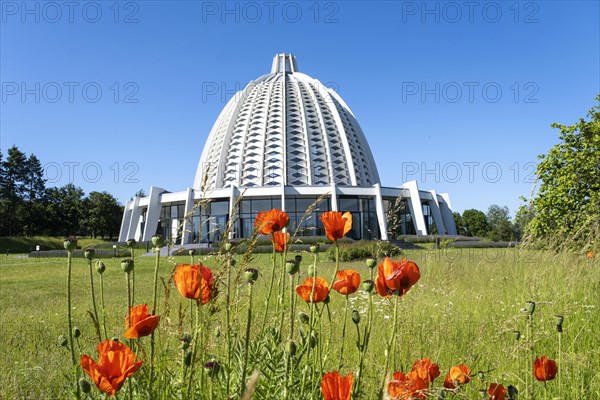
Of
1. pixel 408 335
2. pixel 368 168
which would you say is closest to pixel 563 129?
pixel 408 335

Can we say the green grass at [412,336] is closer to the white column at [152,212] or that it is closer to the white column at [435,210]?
the white column at [152,212]

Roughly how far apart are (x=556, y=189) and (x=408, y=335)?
7.80 meters

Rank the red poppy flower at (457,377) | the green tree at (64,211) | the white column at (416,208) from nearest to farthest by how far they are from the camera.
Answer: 1. the red poppy flower at (457,377)
2. the white column at (416,208)
3. the green tree at (64,211)

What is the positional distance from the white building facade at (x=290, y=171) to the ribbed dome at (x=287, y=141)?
0.39 ft

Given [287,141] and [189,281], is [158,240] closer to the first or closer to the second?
[189,281]

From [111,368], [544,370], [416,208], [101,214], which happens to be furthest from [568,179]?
[101,214]

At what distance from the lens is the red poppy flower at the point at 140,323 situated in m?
1.25

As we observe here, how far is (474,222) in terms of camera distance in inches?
2566

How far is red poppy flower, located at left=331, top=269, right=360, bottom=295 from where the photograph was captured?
5.73 ft

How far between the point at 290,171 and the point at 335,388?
49932mm

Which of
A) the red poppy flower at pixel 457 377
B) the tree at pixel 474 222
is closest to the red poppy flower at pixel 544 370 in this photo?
the red poppy flower at pixel 457 377

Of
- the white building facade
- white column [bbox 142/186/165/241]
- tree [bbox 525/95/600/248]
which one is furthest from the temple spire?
tree [bbox 525/95/600/248]

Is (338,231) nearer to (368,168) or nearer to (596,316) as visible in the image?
(596,316)

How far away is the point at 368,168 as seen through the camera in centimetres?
5844
